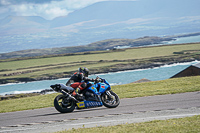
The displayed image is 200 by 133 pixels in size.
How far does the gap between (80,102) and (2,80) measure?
11209cm

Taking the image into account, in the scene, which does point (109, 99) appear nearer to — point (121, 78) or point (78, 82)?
point (78, 82)

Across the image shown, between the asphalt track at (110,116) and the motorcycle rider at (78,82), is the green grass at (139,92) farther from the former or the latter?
the motorcycle rider at (78,82)

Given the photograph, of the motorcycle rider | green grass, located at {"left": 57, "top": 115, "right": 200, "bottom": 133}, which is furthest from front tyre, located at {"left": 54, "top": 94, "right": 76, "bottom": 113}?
green grass, located at {"left": 57, "top": 115, "right": 200, "bottom": 133}

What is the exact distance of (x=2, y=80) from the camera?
399ft

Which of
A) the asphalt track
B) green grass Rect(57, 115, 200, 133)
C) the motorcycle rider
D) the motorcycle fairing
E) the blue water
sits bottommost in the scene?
the blue water

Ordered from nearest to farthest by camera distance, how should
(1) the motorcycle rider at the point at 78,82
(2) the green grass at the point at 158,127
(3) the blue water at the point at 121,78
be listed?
(2) the green grass at the point at 158,127 < (1) the motorcycle rider at the point at 78,82 < (3) the blue water at the point at 121,78

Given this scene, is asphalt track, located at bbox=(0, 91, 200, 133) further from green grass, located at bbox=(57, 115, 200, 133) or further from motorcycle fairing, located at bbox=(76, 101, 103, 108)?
green grass, located at bbox=(57, 115, 200, 133)

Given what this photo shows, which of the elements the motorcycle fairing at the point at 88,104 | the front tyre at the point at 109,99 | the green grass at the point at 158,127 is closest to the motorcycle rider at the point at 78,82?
the motorcycle fairing at the point at 88,104

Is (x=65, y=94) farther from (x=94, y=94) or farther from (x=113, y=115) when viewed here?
(x=113, y=115)

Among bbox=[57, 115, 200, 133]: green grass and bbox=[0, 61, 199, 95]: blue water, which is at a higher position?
bbox=[57, 115, 200, 133]: green grass

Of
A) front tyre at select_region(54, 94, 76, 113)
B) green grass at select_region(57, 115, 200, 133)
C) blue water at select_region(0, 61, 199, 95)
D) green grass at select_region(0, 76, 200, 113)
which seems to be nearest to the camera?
green grass at select_region(57, 115, 200, 133)

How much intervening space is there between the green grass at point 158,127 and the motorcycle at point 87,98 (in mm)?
4336

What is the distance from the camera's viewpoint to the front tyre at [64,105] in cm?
1544

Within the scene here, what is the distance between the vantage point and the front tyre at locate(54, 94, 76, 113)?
15.4 metres
